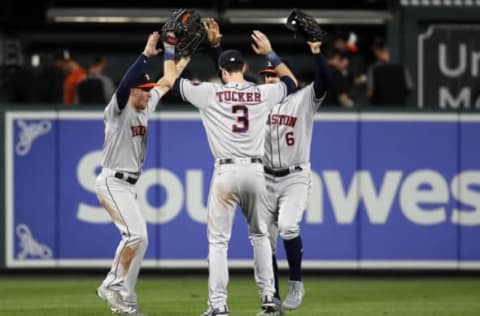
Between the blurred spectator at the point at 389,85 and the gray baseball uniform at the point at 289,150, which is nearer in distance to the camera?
the gray baseball uniform at the point at 289,150

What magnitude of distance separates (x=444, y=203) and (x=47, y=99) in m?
5.18

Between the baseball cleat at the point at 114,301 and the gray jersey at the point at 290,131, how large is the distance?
1865 millimetres

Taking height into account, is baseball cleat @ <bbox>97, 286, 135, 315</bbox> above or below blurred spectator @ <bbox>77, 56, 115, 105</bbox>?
below

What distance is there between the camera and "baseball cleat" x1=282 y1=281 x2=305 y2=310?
497 inches

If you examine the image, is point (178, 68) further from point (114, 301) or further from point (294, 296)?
point (294, 296)

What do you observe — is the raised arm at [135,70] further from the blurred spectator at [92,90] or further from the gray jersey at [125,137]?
the blurred spectator at [92,90]

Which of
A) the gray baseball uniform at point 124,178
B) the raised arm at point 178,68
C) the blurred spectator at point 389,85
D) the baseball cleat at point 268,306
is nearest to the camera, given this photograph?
the baseball cleat at point 268,306

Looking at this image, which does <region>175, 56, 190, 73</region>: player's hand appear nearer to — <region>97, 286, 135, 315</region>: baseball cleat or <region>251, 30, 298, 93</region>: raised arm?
<region>251, 30, 298, 93</region>: raised arm

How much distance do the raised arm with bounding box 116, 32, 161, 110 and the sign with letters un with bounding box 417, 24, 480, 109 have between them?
8893 mm

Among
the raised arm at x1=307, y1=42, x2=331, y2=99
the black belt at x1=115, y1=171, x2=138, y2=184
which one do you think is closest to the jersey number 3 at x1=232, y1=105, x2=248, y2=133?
the raised arm at x1=307, y1=42, x2=331, y2=99

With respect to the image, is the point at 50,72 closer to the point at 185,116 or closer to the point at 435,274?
the point at 185,116

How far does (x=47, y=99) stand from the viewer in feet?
60.8

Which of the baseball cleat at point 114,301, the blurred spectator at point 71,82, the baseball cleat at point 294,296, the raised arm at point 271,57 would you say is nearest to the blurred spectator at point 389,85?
the blurred spectator at point 71,82

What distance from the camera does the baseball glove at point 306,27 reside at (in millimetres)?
12469
